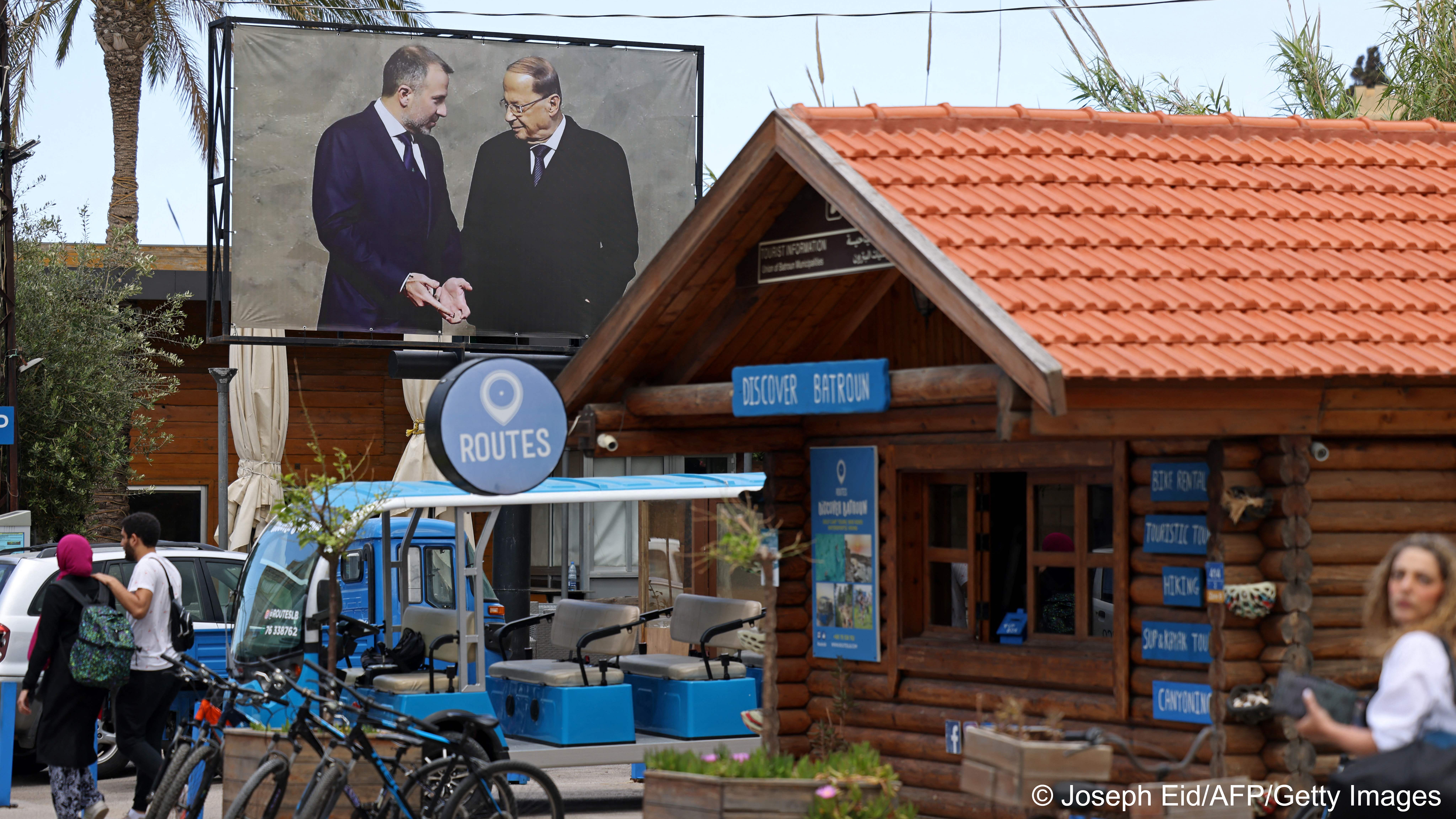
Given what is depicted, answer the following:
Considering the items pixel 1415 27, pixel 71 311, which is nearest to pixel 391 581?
pixel 71 311

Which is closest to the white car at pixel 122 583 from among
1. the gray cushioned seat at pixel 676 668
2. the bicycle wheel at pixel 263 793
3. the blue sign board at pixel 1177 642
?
the gray cushioned seat at pixel 676 668

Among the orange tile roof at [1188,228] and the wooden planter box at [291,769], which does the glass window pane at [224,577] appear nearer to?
the wooden planter box at [291,769]

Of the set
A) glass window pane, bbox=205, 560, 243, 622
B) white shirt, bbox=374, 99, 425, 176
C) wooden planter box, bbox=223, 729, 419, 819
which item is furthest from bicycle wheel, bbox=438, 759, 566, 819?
white shirt, bbox=374, 99, 425, 176

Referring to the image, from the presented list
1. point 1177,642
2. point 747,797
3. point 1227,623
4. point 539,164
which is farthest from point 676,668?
point 539,164

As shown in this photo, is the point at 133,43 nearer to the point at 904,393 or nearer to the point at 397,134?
the point at 397,134

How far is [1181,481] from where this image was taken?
297 inches

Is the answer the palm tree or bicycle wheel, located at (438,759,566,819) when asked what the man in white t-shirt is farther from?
the palm tree

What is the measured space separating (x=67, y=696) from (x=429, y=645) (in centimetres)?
255

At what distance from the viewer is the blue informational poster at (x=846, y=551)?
30.5ft

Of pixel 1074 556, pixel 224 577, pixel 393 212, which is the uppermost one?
pixel 393 212

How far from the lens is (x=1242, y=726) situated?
287 inches

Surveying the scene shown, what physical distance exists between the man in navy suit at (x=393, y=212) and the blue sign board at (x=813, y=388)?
44.1 ft

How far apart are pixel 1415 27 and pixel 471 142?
1160 centimetres

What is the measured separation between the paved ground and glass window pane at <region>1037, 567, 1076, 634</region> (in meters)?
3.61
